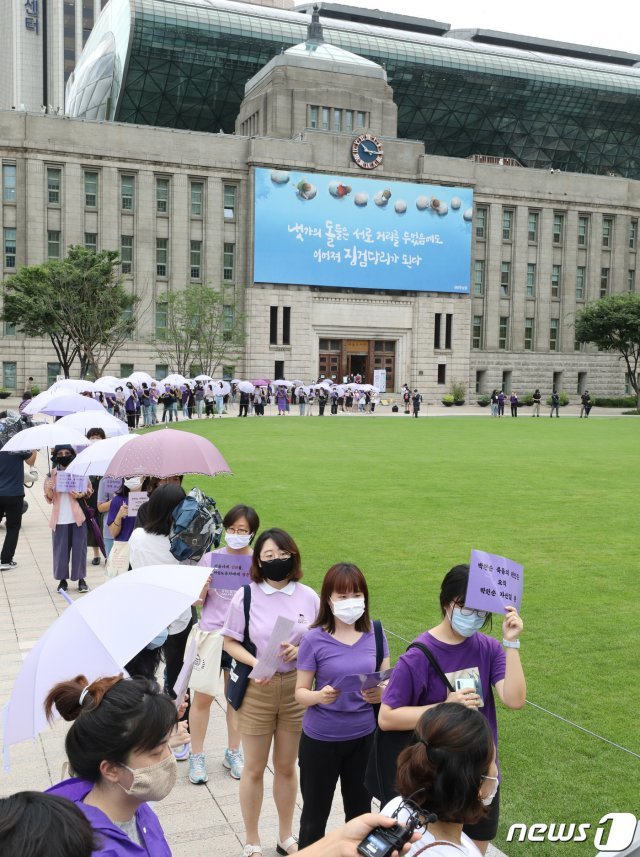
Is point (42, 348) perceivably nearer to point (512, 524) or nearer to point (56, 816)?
point (512, 524)

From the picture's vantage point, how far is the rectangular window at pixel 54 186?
204ft

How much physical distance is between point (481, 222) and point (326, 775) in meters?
74.3

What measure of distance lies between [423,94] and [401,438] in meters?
58.3

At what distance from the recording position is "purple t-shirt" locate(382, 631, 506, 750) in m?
4.15

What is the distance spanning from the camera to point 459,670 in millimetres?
4227

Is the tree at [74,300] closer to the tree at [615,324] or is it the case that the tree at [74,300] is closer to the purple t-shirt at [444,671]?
the tree at [615,324]

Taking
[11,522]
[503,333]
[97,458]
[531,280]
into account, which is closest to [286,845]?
[97,458]

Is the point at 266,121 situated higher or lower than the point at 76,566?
higher

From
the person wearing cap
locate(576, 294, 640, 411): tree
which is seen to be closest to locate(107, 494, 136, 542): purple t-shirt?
the person wearing cap

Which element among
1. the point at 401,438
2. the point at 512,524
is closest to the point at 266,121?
the point at 401,438

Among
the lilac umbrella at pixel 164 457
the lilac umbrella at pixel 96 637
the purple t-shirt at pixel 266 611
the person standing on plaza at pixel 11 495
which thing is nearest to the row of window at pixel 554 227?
the person standing on plaza at pixel 11 495

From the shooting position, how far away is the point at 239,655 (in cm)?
530

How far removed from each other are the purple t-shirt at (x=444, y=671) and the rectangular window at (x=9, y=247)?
63.1 m

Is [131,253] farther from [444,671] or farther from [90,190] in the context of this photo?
[444,671]
